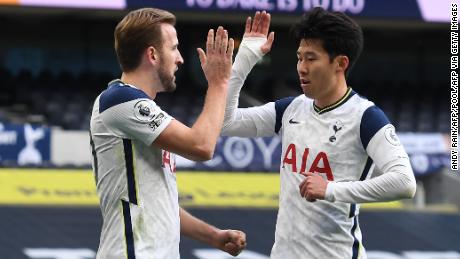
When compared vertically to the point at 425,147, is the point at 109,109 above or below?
above

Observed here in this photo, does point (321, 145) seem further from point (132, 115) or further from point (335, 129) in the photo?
point (132, 115)

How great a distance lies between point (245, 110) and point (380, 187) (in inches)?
32.1

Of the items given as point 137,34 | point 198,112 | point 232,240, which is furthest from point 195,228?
point 198,112

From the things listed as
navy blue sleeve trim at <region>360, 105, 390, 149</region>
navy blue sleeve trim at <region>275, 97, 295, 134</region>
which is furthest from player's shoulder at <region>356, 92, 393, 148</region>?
navy blue sleeve trim at <region>275, 97, 295, 134</region>

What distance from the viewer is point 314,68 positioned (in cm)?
478

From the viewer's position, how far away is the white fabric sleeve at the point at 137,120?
4227 millimetres

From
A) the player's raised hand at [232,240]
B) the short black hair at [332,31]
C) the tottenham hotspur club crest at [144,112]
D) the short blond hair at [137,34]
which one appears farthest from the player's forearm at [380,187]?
the short blond hair at [137,34]

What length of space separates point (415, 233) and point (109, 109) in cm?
630

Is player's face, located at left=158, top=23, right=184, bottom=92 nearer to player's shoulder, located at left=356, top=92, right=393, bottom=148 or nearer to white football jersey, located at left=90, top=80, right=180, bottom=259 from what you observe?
white football jersey, located at left=90, top=80, right=180, bottom=259

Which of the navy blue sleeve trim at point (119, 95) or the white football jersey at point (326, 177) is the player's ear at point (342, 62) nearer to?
the white football jersey at point (326, 177)

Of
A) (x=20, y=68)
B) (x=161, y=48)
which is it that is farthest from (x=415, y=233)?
(x=20, y=68)

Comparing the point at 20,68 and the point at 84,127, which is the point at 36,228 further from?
the point at 20,68

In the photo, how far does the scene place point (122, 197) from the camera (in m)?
4.24

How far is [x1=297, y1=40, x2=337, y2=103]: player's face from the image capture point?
477cm
